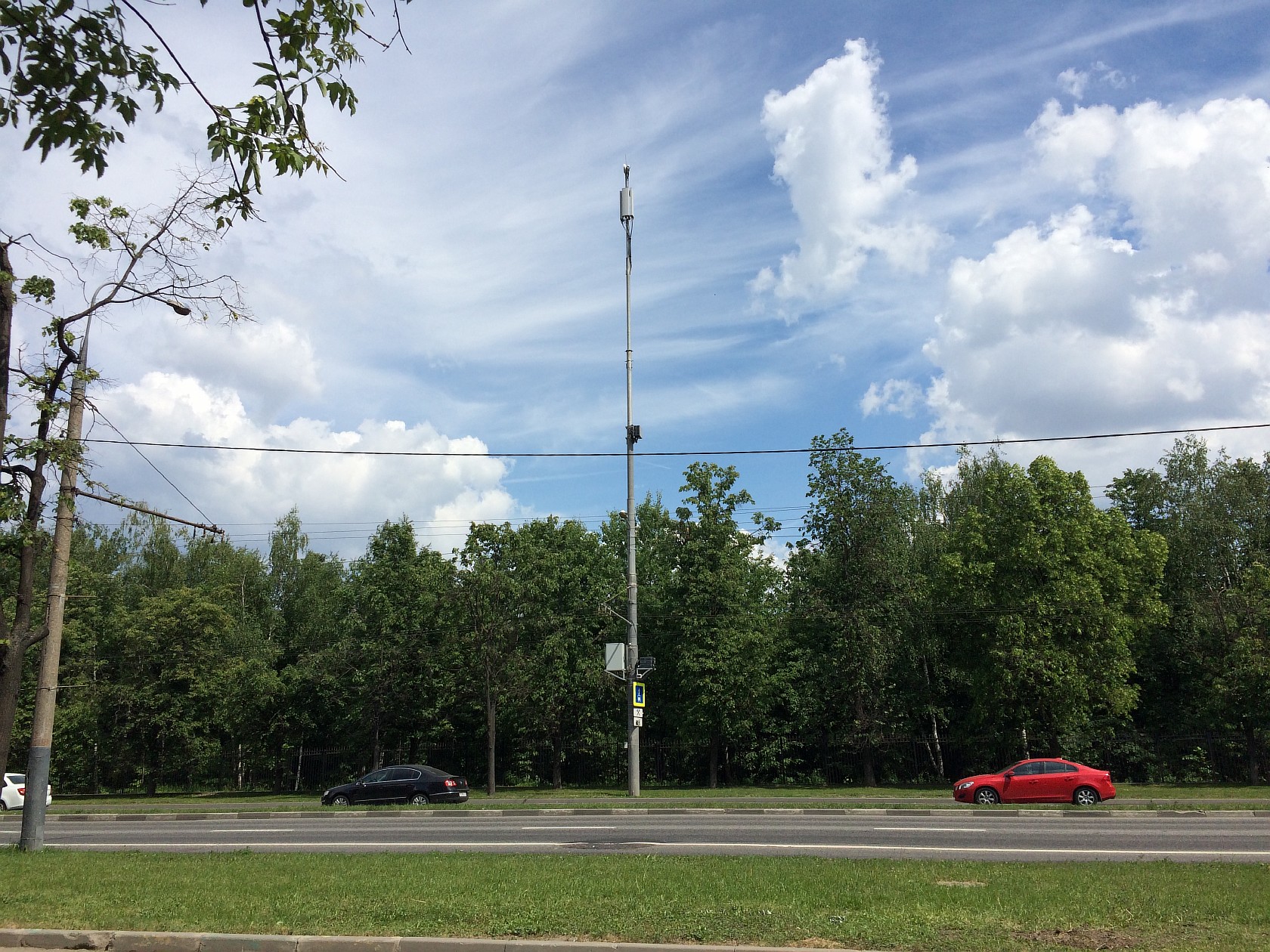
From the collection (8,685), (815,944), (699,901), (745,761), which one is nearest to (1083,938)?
(815,944)

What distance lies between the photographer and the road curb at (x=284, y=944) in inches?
288

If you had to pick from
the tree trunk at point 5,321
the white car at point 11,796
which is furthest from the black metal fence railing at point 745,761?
the tree trunk at point 5,321

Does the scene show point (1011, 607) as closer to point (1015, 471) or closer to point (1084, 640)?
point (1084, 640)

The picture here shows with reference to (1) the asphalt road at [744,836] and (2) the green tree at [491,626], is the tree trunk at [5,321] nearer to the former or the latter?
(1) the asphalt road at [744,836]

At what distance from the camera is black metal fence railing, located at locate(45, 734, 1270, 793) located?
1366 inches

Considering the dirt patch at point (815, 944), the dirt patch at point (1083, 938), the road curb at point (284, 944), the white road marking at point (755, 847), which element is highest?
the road curb at point (284, 944)

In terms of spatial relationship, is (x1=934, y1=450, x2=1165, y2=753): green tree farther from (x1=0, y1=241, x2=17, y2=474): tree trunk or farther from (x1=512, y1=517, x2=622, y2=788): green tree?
(x1=0, y1=241, x2=17, y2=474): tree trunk

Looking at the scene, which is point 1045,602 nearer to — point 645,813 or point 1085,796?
point 1085,796

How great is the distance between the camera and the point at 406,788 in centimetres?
2719

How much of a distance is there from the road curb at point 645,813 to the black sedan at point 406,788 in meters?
1.21

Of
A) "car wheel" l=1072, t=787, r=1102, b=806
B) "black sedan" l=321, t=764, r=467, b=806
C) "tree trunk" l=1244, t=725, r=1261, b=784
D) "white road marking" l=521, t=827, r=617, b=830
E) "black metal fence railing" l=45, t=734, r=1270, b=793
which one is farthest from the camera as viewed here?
"black metal fence railing" l=45, t=734, r=1270, b=793

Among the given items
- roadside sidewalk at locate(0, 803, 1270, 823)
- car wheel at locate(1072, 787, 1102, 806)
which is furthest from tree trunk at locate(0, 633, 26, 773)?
car wheel at locate(1072, 787, 1102, 806)

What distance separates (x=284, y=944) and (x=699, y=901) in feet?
12.6

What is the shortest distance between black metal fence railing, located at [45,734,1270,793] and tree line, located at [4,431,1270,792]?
7.9 inches
